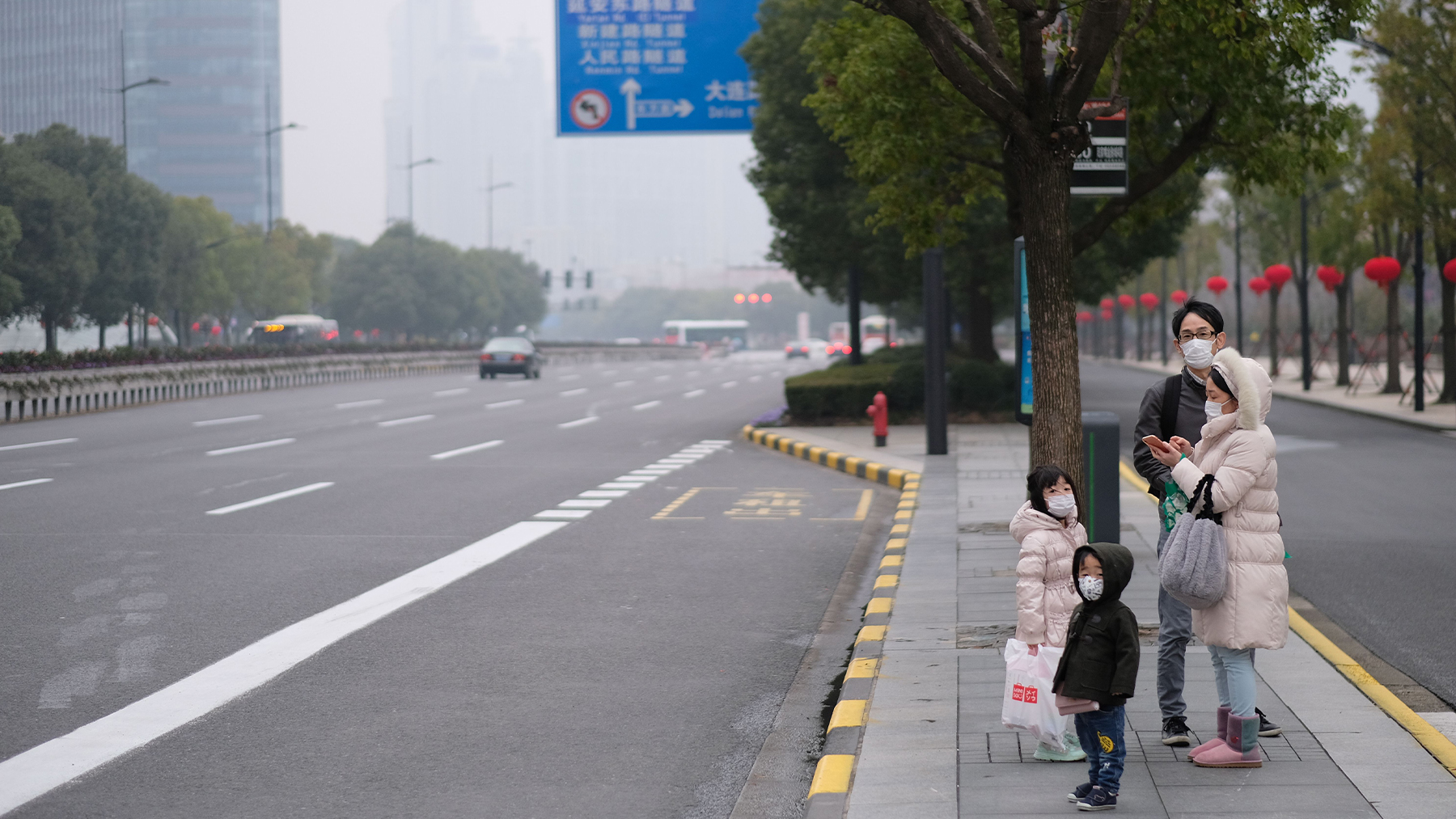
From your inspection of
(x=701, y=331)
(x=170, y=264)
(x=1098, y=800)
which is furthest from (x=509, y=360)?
(x=701, y=331)

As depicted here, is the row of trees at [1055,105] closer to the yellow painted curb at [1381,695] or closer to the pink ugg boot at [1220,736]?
the yellow painted curb at [1381,695]

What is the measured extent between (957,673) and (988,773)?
1594 millimetres

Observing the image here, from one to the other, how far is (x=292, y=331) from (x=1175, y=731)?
72.7 meters

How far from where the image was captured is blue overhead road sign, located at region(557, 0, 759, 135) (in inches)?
958

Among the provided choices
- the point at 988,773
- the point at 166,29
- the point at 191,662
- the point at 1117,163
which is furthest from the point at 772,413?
the point at 166,29

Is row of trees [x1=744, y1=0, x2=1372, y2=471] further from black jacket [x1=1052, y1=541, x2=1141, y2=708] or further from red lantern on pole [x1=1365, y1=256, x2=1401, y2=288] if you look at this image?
red lantern on pole [x1=1365, y1=256, x2=1401, y2=288]

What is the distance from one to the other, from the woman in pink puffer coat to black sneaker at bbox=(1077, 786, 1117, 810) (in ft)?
2.05

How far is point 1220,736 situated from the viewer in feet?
17.1

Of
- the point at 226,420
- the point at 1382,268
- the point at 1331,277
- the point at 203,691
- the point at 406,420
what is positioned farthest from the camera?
the point at 1331,277

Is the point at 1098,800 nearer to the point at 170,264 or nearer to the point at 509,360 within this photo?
the point at 509,360

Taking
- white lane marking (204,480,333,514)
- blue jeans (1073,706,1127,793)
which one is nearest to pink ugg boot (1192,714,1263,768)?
blue jeans (1073,706,1127,793)

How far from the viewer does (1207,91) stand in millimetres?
12812

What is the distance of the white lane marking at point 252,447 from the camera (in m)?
19.5

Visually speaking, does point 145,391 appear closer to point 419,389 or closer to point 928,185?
point 419,389
